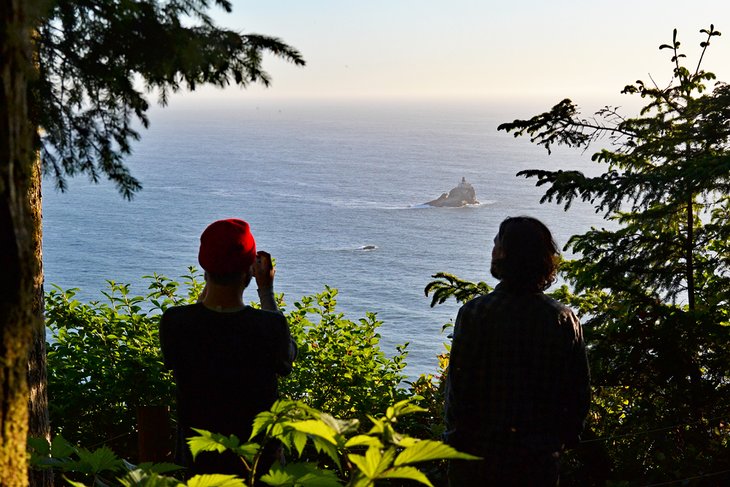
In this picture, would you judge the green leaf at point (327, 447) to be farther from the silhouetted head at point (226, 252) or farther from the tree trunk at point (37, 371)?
the tree trunk at point (37, 371)

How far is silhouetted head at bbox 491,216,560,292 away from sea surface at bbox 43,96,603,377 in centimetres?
3143

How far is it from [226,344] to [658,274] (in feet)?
17.7

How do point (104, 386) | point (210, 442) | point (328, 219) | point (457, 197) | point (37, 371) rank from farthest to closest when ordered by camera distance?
point (457, 197)
point (328, 219)
point (104, 386)
point (37, 371)
point (210, 442)

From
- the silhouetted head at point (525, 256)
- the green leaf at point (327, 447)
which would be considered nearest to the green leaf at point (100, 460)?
the green leaf at point (327, 447)

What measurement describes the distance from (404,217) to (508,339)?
9327 cm

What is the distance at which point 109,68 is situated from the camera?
3350 mm

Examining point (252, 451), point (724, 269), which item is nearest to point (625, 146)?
point (724, 269)

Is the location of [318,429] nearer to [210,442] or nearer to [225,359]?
[210,442]

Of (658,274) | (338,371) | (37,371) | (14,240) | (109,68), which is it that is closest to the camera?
(14,240)

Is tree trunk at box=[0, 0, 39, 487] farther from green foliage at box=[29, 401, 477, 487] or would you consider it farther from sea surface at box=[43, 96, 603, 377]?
sea surface at box=[43, 96, 603, 377]

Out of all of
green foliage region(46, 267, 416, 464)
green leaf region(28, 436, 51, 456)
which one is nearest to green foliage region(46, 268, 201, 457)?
green foliage region(46, 267, 416, 464)

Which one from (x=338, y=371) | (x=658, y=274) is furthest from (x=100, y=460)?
(x=658, y=274)

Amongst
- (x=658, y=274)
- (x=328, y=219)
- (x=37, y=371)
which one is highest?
(x=658, y=274)

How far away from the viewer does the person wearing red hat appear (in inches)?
105
